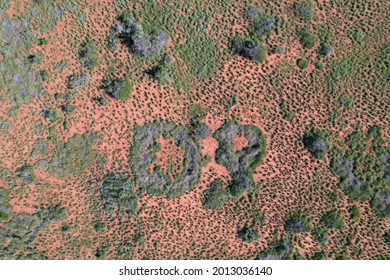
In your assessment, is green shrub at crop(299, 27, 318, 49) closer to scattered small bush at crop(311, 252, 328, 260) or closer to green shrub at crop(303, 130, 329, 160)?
green shrub at crop(303, 130, 329, 160)

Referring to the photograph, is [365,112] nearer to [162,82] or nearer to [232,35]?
[232,35]

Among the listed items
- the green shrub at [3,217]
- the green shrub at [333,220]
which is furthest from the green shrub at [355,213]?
the green shrub at [3,217]

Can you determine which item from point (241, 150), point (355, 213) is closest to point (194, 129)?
point (241, 150)

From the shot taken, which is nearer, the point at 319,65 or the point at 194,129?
the point at 319,65

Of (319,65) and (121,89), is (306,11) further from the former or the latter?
(121,89)

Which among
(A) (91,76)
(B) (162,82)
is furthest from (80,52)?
(B) (162,82)
